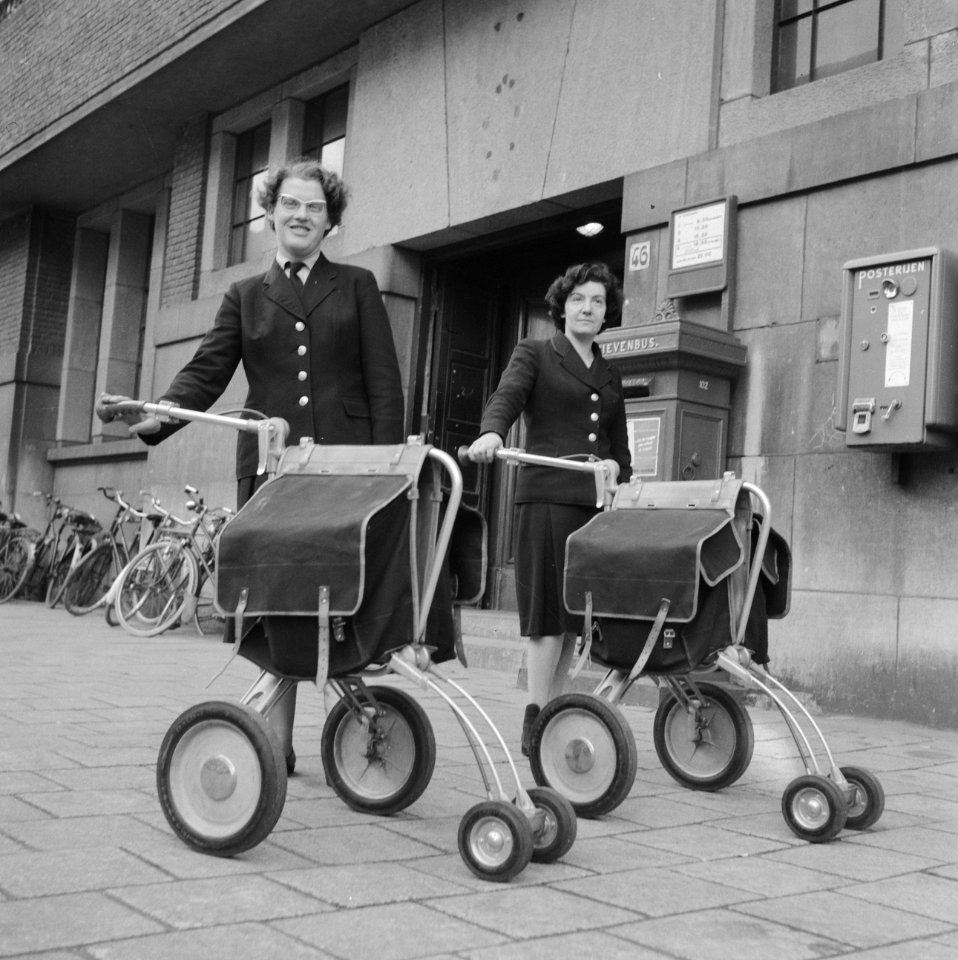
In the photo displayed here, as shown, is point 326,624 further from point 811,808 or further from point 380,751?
point 811,808

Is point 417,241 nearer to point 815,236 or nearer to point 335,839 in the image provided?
point 815,236

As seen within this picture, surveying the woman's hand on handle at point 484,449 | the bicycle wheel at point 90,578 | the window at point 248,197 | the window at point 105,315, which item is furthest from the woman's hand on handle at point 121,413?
the window at point 105,315

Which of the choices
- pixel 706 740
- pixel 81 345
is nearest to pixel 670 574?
pixel 706 740

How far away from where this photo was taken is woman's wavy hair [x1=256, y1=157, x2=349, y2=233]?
4039mm

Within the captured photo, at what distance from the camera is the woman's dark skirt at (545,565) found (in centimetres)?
479

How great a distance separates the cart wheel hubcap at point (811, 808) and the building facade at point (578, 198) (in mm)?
2687

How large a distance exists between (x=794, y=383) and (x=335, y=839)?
4.48 m

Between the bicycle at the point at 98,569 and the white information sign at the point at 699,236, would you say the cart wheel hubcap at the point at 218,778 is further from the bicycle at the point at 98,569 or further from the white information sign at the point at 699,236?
the bicycle at the point at 98,569

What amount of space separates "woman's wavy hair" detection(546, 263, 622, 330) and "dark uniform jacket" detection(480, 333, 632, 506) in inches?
5.3

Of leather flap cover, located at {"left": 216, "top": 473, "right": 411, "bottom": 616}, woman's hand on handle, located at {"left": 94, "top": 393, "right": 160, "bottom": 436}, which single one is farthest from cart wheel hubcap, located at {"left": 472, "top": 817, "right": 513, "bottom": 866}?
woman's hand on handle, located at {"left": 94, "top": 393, "right": 160, "bottom": 436}

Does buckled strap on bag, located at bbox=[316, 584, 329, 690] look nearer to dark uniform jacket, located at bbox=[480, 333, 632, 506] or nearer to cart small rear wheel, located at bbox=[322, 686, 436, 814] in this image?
cart small rear wheel, located at bbox=[322, 686, 436, 814]

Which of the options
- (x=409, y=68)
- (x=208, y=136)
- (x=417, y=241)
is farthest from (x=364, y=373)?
(x=208, y=136)

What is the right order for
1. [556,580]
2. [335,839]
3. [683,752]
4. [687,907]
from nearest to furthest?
[687,907] → [335,839] → [683,752] → [556,580]

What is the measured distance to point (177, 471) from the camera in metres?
12.7
